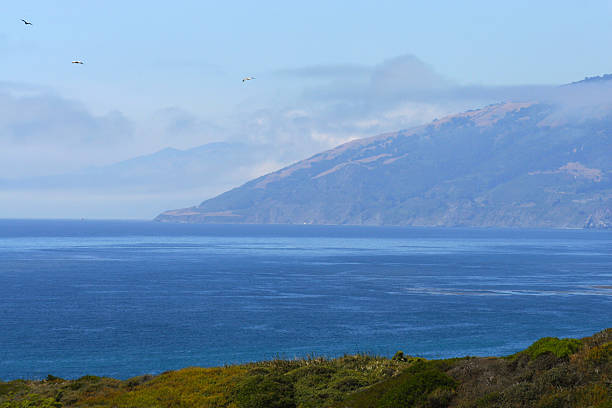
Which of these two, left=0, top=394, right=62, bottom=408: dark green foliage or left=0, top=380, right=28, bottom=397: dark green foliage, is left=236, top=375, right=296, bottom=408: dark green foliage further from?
left=0, top=380, right=28, bottom=397: dark green foliage

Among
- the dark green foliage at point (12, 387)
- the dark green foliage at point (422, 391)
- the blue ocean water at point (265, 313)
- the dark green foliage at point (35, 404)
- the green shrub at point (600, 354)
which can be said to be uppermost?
the green shrub at point (600, 354)

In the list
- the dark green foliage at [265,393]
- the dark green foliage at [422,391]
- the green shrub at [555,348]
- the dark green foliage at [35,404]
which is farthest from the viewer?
the dark green foliage at [35,404]

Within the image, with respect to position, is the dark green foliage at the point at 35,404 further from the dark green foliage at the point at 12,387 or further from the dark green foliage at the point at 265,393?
the dark green foliage at the point at 265,393

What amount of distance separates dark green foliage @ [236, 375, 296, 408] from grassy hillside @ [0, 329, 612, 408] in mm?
42

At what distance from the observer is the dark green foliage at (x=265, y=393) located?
85.1 feet

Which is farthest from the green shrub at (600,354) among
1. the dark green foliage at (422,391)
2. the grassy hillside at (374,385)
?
the dark green foliage at (422,391)

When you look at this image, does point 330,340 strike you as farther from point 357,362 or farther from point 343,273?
point 343,273

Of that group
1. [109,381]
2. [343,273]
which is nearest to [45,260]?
[343,273]

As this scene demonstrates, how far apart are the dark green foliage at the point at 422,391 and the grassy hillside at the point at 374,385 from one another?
35 millimetres

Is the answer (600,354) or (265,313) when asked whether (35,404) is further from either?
(265,313)

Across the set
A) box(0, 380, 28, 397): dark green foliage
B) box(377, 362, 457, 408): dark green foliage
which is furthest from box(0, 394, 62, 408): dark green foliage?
box(377, 362, 457, 408): dark green foliage

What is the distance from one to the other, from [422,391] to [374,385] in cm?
320

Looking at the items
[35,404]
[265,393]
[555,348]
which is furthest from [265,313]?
[555,348]

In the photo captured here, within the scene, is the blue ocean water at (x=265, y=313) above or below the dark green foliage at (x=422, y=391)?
below
